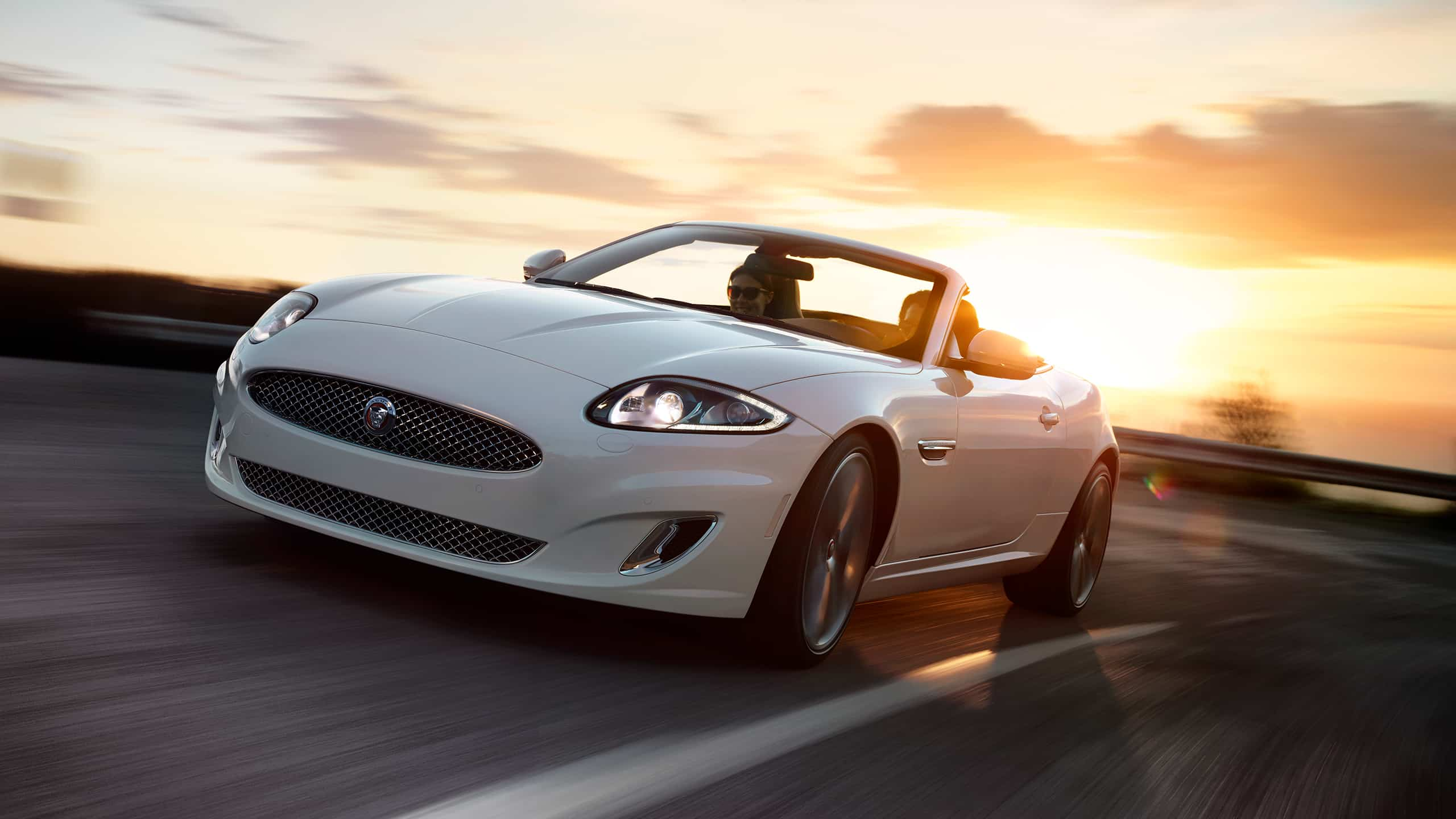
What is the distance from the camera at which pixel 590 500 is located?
3625mm

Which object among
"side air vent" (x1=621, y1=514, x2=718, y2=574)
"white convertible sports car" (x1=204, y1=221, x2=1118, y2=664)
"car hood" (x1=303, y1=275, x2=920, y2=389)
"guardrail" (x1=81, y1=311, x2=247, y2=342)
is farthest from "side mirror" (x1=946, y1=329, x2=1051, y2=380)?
"guardrail" (x1=81, y1=311, x2=247, y2=342)

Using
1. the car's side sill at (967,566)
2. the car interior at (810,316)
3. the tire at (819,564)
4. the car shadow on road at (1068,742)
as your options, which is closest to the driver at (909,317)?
the car interior at (810,316)

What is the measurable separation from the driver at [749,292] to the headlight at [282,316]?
1.50 m

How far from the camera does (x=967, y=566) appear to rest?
205 inches

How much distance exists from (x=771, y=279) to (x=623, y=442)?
1813 mm

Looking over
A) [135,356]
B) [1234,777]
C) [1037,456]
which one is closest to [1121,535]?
[1037,456]

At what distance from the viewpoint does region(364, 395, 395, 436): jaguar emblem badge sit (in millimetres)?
3799

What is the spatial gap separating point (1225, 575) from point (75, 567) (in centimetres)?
670

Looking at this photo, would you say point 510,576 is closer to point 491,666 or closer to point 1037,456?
point 491,666

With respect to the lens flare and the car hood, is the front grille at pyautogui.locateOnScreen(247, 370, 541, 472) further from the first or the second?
the lens flare

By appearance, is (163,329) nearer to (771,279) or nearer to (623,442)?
(771,279)

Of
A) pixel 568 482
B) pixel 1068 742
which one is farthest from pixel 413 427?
pixel 1068 742

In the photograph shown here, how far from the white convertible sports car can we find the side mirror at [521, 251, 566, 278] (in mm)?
564

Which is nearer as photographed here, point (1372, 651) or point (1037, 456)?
point (1037, 456)
